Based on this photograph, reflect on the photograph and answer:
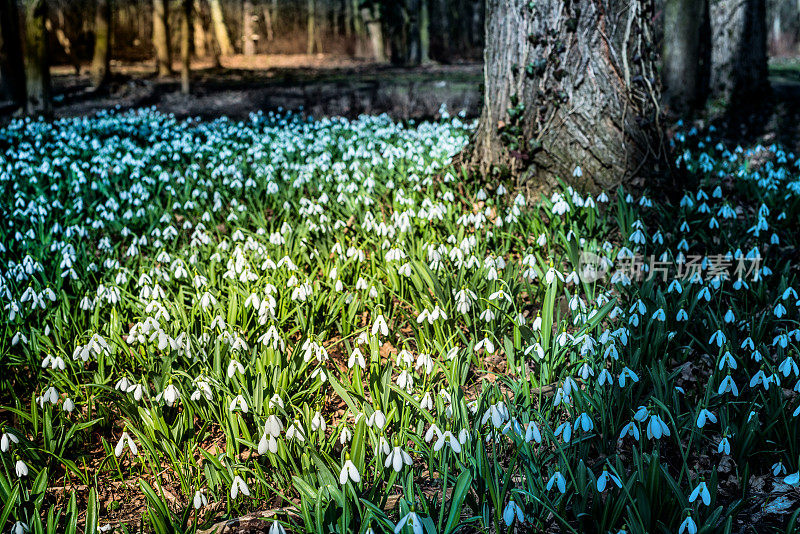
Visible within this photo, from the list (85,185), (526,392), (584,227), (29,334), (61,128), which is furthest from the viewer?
(61,128)

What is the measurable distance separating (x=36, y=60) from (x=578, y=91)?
9.40m

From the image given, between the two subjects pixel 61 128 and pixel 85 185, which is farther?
pixel 61 128

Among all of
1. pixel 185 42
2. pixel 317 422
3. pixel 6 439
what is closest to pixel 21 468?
pixel 6 439

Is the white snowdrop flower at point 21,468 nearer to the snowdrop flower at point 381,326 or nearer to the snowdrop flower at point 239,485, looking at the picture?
the snowdrop flower at point 239,485

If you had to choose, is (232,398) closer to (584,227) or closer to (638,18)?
(584,227)

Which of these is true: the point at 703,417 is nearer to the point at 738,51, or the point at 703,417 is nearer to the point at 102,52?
the point at 738,51

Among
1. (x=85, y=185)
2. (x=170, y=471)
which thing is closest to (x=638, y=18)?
(x=170, y=471)

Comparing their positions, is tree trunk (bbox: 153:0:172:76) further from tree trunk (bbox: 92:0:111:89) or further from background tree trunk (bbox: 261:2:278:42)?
background tree trunk (bbox: 261:2:278:42)

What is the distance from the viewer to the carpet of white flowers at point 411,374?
1774mm

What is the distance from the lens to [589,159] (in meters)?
4.29

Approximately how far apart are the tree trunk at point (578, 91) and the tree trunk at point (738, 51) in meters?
4.74

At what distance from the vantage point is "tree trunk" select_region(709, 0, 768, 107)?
805 centimetres

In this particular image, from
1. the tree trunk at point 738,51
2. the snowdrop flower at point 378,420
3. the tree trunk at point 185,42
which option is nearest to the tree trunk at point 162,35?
the tree trunk at point 185,42

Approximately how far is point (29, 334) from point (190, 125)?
23.7ft
